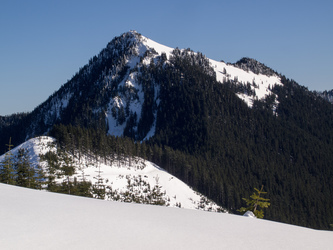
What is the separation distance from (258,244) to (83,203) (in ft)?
22.2

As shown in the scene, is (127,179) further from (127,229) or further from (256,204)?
(127,229)

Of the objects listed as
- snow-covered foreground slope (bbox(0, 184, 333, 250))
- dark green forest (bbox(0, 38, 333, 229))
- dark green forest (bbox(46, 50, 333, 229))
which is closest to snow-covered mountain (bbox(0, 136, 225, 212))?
dark green forest (bbox(0, 38, 333, 229))

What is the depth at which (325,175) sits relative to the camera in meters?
154

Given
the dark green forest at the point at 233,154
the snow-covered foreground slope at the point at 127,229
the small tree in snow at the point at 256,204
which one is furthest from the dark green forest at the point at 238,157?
the snow-covered foreground slope at the point at 127,229

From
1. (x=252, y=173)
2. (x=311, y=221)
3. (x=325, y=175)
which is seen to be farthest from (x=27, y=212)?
(x=325, y=175)

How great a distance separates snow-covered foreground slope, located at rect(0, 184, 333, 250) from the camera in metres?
7.50

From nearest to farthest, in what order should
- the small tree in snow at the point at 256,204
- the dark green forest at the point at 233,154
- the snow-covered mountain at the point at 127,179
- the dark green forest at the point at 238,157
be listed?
the small tree in snow at the point at 256,204 < the snow-covered mountain at the point at 127,179 < the dark green forest at the point at 233,154 < the dark green forest at the point at 238,157

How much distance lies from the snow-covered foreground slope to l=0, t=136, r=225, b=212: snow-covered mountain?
5575 cm

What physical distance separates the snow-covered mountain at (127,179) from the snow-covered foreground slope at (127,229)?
55.8 metres

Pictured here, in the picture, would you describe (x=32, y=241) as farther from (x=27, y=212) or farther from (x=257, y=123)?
(x=257, y=123)

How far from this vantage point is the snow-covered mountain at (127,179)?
70500 mm

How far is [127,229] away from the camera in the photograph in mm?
8461

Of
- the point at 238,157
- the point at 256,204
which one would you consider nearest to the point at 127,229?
the point at 256,204

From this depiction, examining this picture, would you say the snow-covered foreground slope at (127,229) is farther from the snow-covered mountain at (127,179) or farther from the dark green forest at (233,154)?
the dark green forest at (233,154)
